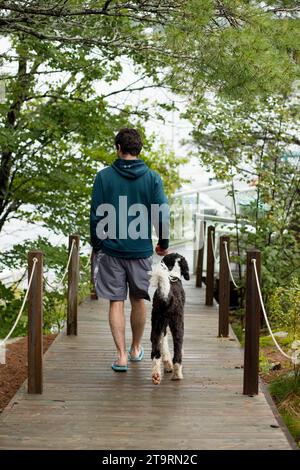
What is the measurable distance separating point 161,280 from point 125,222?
510 millimetres

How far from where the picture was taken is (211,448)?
4.49m

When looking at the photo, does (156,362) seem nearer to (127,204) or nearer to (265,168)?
(127,204)

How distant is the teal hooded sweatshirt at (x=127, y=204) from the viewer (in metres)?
5.93

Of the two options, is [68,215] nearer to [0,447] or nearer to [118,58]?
[118,58]

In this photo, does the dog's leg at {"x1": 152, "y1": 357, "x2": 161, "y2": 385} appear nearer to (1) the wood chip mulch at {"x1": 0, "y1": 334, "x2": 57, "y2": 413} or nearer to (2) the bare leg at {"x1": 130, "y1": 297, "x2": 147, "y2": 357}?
(2) the bare leg at {"x1": 130, "y1": 297, "x2": 147, "y2": 357}

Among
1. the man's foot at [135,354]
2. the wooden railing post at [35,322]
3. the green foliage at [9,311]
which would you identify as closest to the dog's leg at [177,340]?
the man's foot at [135,354]

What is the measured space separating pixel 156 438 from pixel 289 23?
11.4 ft

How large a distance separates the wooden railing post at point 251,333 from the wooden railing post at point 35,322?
147 cm

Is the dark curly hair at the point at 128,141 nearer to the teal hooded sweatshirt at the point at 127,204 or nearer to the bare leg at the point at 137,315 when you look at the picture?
the teal hooded sweatshirt at the point at 127,204

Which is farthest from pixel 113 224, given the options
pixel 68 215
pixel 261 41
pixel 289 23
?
pixel 68 215

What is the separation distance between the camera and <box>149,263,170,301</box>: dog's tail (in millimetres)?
5805
